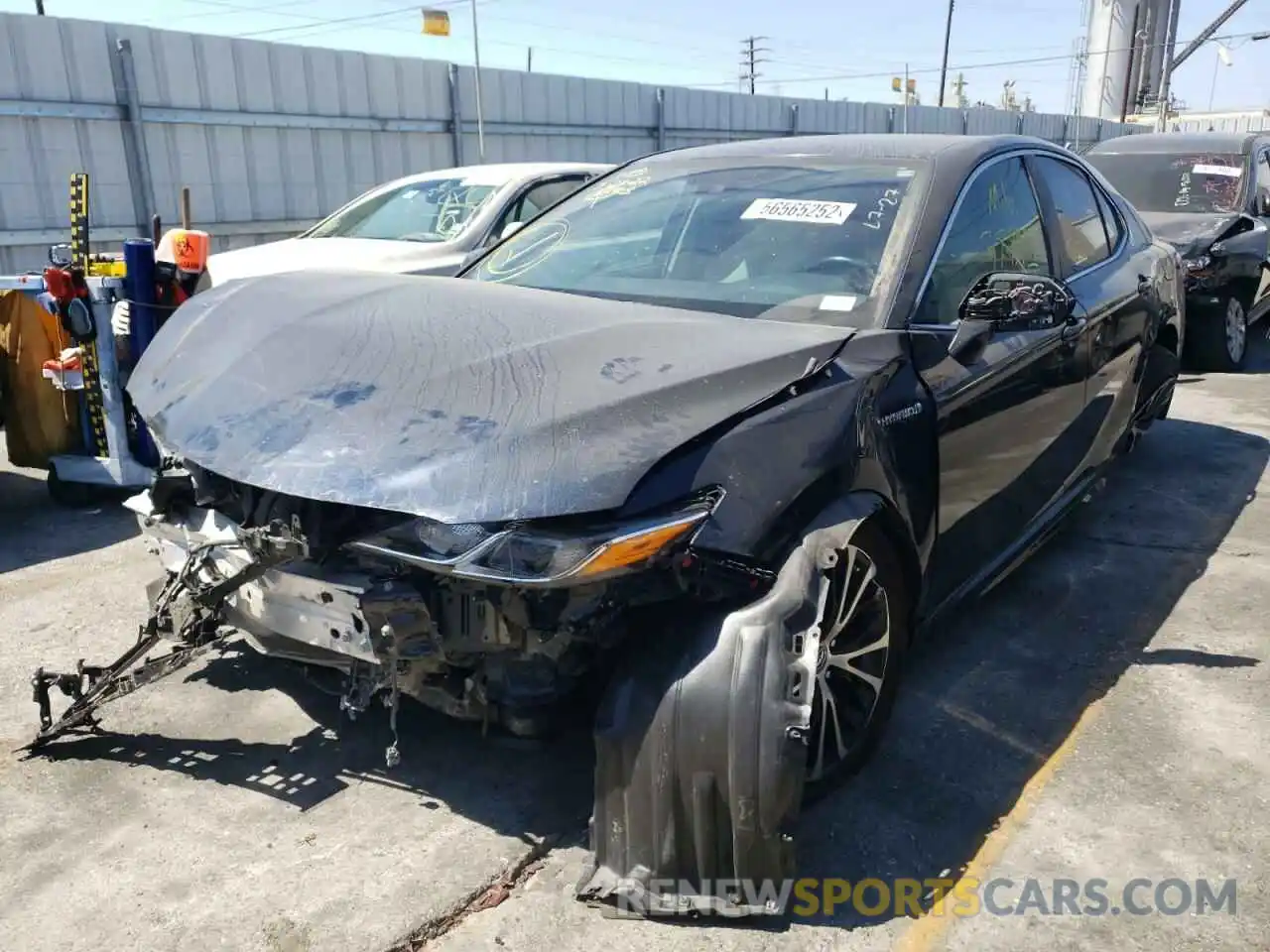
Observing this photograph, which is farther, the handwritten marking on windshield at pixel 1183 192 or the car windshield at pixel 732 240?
the handwritten marking on windshield at pixel 1183 192

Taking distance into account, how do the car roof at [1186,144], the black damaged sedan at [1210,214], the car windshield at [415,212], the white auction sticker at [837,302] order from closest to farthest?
the white auction sticker at [837,302], the car windshield at [415,212], the black damaged sedan at [1210,214], the car roof at [1186,144]

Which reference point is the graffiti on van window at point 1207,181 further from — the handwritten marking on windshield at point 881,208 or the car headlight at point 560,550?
the car headlight at point 560,550

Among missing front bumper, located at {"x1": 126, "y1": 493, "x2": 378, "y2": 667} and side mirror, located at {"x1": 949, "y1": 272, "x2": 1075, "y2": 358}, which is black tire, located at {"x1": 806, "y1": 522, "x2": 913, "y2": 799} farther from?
missing front bumper, located at {"x1": 126, "y1": 493, "x2": 378, "y2": 667}

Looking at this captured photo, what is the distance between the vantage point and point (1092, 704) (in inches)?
129

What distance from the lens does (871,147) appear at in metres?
3.45

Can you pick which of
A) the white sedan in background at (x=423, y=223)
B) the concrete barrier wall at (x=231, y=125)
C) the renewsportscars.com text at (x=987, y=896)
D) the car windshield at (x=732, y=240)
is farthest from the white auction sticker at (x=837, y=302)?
the concrete barrier wall at (x=231, y=125)

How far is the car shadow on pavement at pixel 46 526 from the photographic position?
4.71 meters

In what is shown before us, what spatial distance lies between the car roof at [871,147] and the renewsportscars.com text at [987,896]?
2141 mm

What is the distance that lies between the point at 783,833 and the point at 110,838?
1683 mm

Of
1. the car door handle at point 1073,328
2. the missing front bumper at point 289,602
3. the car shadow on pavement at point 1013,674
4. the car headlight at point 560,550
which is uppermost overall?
the car door handle at point 1073,328

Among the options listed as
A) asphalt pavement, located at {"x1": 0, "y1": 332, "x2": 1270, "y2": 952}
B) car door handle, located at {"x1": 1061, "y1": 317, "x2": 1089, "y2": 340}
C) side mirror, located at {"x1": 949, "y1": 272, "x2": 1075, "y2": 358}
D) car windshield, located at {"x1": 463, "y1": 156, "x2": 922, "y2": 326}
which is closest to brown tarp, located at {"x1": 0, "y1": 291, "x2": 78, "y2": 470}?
asphalt pavement, located at {"x1": 0, "y1": 332, "x2": 1270, "y2": 952}

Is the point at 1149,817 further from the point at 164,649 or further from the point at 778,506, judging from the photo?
the point at 164,649

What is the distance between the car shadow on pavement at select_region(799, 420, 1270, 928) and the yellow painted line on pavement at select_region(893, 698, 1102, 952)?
22 mm

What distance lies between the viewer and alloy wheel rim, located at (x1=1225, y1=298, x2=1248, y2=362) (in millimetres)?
8039
